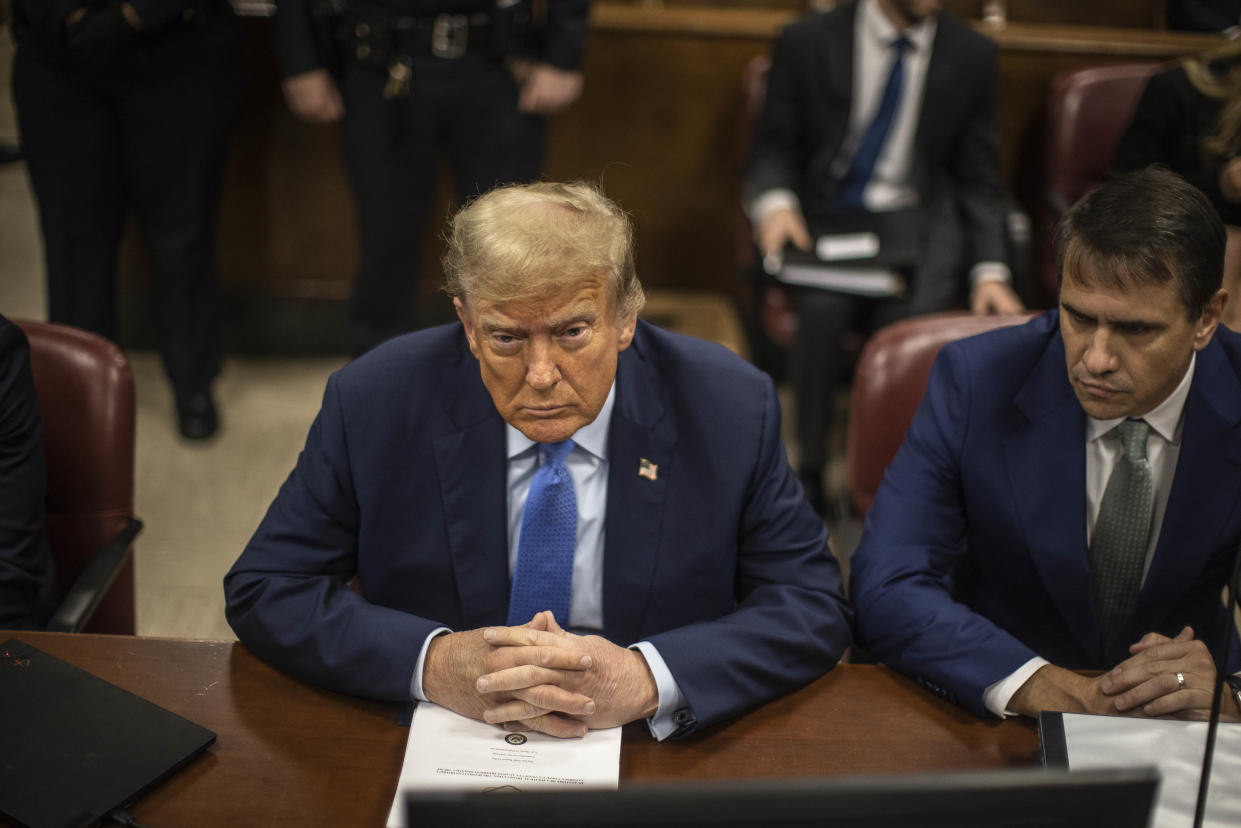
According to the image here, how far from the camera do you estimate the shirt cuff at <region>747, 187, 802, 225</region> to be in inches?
136

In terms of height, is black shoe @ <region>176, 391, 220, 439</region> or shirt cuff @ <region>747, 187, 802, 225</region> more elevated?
shirt cuff @ <region>747, 187, 802, 225</region>

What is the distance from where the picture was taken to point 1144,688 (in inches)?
61.4

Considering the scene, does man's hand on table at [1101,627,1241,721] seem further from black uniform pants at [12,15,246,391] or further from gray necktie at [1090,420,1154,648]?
black uniform pants at [12,15,246,391]

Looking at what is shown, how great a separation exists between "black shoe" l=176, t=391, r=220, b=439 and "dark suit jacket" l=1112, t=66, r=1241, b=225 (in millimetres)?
2708

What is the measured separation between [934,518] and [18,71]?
2.65 m

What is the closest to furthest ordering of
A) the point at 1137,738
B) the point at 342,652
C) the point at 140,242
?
the point at 1137,738, the point at 342,652, the point at 140,242

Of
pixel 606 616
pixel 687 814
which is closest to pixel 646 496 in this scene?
pixel 606 616

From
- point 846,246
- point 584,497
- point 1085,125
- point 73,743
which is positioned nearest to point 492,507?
point 584,497

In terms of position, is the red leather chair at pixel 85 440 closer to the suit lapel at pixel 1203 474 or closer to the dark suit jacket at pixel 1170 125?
the suit lapel at pixel 1203 474

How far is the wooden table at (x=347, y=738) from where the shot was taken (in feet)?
4.54

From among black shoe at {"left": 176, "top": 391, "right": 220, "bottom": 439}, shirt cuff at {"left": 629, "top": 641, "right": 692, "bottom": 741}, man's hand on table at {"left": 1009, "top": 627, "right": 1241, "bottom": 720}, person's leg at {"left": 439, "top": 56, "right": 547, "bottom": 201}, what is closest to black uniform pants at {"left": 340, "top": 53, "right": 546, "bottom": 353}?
person's leg at {"left": 439, "top": 56, "right": 547, "bottom": 201}

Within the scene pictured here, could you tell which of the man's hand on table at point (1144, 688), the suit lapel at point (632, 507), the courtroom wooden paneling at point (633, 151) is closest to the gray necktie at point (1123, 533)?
the man's hand on table at point (1144, 688)

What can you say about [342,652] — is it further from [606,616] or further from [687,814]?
[687,814]

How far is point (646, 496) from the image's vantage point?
1.80 meters
